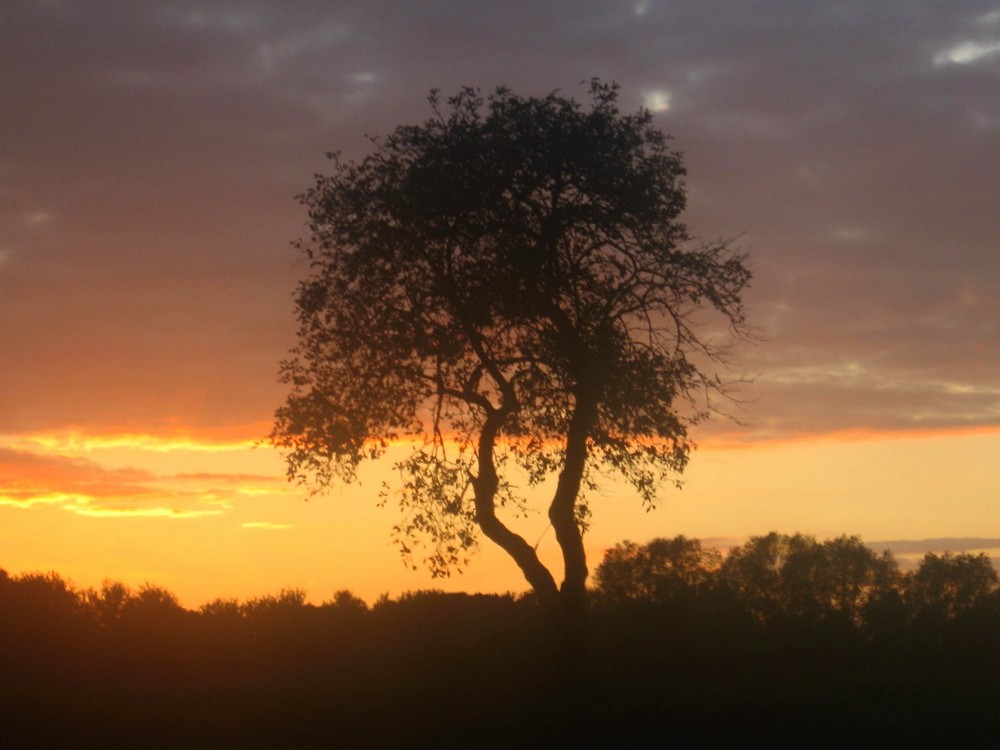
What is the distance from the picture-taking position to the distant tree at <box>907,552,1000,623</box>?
5583 cm

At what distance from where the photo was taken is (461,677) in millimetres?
28688

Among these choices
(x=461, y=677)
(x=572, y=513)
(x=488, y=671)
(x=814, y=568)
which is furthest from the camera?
(x=814, y=568)

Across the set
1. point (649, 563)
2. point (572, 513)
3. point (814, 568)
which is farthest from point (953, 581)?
point (572, 513)

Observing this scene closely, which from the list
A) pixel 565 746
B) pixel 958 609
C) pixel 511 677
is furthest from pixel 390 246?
pixel 958 609

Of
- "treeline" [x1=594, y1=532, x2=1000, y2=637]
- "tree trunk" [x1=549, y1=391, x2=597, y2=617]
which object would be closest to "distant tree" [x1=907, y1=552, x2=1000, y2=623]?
"treeline" [x1=594, y1=532, x2=1000, y2=637]

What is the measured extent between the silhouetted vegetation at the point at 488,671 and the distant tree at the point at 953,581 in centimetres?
1045

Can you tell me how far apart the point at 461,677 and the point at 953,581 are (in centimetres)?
4332

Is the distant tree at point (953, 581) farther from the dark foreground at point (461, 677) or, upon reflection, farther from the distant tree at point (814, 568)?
the dark foreground at point (461, 677)

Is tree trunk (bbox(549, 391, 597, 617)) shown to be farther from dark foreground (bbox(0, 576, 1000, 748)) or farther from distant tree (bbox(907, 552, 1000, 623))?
distant tree (bbox(907, 552, 1000, 623))

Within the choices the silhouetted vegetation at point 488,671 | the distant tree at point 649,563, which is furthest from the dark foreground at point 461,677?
the distant tree at point 649,563

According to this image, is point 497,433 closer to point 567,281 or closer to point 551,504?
point 551,504

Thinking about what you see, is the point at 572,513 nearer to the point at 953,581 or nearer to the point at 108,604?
the point at 108,604

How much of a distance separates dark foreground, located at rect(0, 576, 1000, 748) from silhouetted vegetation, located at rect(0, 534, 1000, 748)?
0.07 metres

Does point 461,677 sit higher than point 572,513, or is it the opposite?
point 572,513
